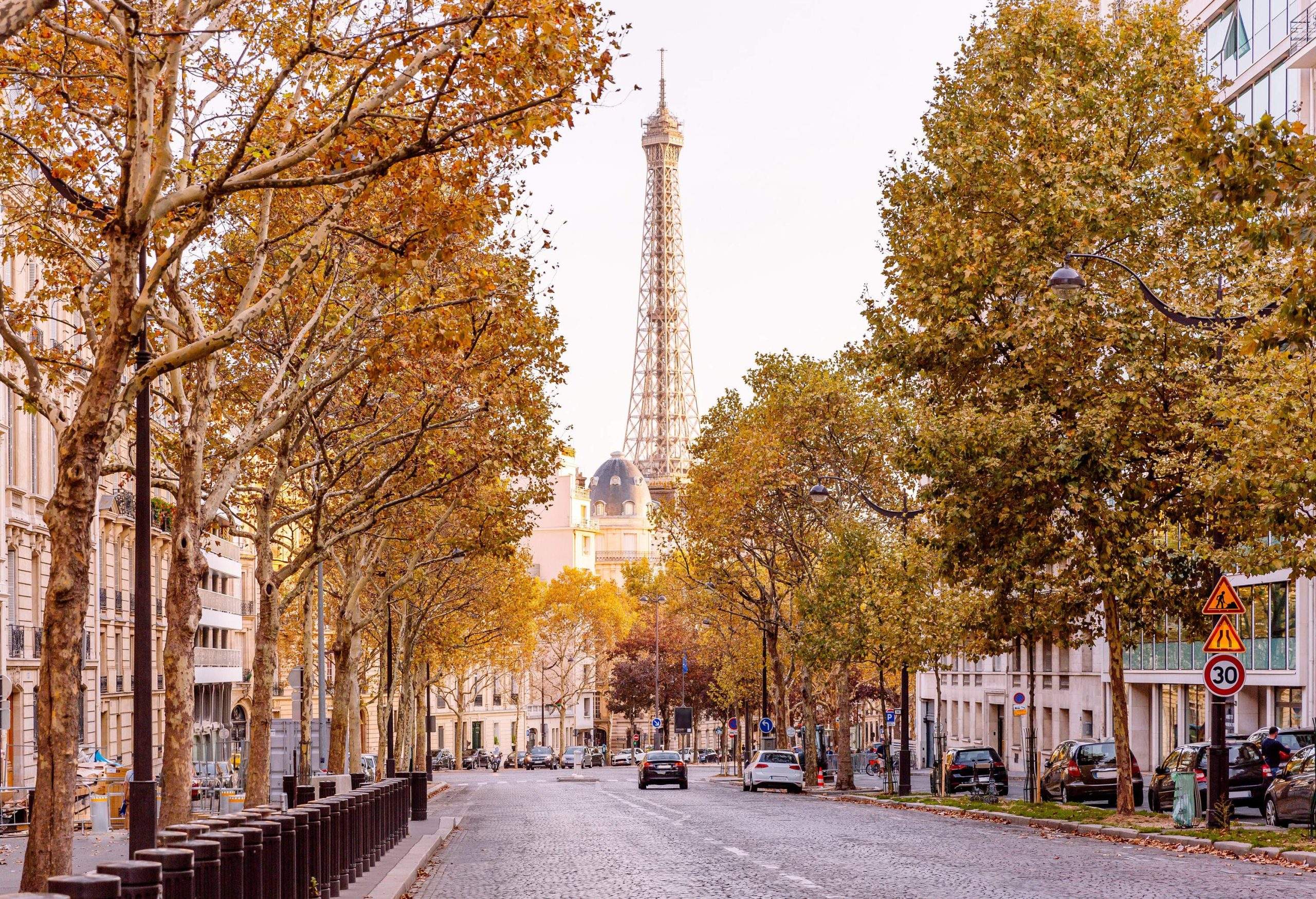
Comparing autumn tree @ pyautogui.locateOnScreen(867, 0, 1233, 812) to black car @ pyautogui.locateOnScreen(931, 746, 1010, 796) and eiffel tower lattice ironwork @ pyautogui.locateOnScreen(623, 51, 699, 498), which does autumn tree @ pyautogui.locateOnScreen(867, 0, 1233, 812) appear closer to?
black car @ pyautogui.locateOnScreen(931, 746, 1010, 796)

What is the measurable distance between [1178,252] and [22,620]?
26.4m

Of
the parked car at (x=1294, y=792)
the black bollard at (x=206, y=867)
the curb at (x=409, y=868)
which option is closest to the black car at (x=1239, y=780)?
the parked car at (x=1294, y=792)

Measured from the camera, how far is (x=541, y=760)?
107688 mm

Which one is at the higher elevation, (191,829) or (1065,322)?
(1065,322)

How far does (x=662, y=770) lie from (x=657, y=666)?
55.2 meters

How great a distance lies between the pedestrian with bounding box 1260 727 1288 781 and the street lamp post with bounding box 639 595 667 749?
70.3 meters

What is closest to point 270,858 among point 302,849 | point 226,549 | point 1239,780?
point 302,849

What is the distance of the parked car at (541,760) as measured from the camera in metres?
108

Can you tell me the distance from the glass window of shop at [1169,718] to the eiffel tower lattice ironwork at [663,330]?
109 metres

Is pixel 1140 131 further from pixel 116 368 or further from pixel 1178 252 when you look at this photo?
pixel 116 368

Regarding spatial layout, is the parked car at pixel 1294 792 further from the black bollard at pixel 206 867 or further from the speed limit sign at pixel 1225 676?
the black bollard at pixel 206 867

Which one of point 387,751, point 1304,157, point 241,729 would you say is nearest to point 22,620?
point 387,751

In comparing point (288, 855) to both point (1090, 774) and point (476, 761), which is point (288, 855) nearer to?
point (1090, 774)

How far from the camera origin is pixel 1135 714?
200 feet
